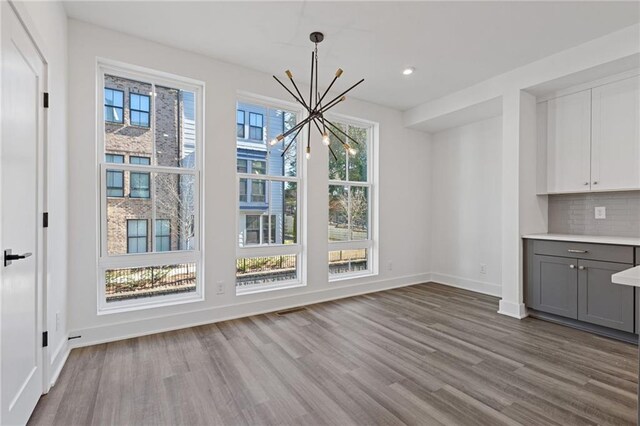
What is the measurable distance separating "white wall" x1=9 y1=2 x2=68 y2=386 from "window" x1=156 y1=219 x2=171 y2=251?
2.48 ft

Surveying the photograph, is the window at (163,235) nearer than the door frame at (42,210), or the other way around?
the door frame at (42,210)

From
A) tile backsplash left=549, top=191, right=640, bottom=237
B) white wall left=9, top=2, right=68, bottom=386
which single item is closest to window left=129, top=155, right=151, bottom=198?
white wall left=9, top=2, right=68, bottom=386

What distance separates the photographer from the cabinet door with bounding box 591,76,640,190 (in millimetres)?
3082

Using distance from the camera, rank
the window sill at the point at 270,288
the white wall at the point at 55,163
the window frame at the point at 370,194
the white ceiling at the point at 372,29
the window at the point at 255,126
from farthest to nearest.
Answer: the window frame at the point at 370,194 → the window at the point at 255,126 → the window sill at the point at 270,288 → the white ceiling at the point at 372,29 → the white wall at the point at 55,163

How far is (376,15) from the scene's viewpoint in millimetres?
2668

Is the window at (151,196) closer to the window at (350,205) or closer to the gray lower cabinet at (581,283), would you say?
the window at (350,205)

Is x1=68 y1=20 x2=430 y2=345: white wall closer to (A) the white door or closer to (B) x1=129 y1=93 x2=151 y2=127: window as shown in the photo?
(B) x1=129 y1=93 x2=151 y2=127: window

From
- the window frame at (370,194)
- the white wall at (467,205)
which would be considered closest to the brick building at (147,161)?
the window frame at (370,194)

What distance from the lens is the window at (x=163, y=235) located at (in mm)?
3227

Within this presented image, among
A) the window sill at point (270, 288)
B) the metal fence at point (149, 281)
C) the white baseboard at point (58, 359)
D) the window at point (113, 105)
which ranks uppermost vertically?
the window at point (113, 105)

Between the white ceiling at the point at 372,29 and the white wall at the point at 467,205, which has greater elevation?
the white ceiling at the point at 372,29

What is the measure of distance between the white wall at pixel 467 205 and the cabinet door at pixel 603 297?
1.33m

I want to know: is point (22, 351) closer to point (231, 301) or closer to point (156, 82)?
point (231, 301)

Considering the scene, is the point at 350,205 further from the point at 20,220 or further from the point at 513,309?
the point at 20,220
